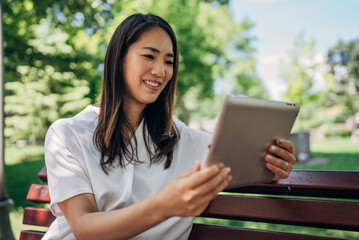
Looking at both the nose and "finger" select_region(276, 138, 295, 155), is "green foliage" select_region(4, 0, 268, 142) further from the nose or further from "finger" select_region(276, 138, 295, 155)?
"finger" select_region(276, 138, 295, 155)

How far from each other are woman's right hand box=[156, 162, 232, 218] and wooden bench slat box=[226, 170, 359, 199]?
0.68m

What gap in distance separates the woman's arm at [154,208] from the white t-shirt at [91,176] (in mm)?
91

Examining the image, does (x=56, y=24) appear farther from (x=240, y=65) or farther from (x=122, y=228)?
(x=240, y=65)

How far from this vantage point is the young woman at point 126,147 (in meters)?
1.55

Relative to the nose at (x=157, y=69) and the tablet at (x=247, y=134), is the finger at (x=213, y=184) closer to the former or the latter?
the tablet at (x=247, y=134)

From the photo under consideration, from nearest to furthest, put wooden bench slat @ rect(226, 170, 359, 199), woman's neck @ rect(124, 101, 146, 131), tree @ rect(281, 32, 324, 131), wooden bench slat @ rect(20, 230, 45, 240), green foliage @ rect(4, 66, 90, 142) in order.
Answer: wooden bench slat @ rect(226, 170, 359, 199) < woman's neck @ rect(124, 101, 146, 131) < wooden bench slat @ rect(20, 230, 45, 240) < green foliage @ rect(4, 66, 90, 142) < tree @ rect(281, 32, 324, 131)

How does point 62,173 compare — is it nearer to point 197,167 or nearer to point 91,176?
point 91,176

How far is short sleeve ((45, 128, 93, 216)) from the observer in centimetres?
153

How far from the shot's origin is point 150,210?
121cm

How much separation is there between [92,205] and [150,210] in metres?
0.45

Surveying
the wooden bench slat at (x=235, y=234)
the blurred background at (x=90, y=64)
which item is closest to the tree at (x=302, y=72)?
the blurred background at (x=90, y=64)

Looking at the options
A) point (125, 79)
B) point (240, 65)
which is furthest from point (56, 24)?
point (240, 65)

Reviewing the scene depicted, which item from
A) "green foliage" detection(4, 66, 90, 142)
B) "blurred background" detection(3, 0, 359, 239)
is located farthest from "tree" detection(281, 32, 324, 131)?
"green foliage" detection(4, 66, 90, 142)

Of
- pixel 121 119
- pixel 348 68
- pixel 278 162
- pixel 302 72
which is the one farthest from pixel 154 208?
pixel 348 68
